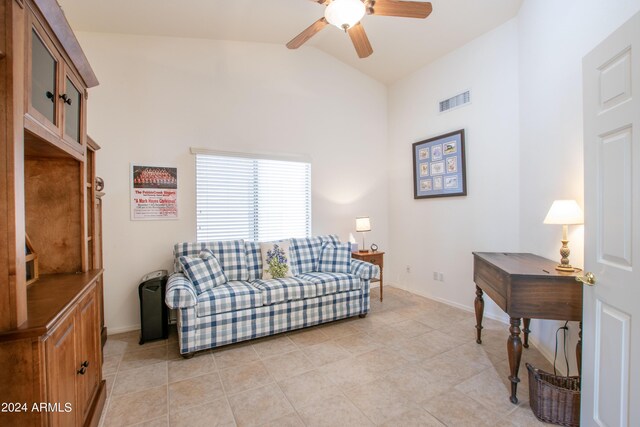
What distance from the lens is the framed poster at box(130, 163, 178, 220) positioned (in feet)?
10.6

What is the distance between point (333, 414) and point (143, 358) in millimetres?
1800

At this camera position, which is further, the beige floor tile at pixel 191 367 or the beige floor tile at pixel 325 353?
the beige floor tile at pixel 325 353

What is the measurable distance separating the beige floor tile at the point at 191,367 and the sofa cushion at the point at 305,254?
137 cm

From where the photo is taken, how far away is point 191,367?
2461 mm

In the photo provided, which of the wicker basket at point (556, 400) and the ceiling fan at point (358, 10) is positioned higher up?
the ceiling fan at point (358, 10)

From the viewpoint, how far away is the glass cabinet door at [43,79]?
1180 mm

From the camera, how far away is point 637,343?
1229 millimetres

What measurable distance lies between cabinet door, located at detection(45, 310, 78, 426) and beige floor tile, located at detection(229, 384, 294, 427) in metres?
0.87

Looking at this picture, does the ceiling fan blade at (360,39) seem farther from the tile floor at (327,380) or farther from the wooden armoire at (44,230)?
the tile floor at (327,380)

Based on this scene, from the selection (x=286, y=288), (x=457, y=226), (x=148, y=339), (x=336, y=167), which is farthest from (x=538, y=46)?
(x=148, y=339)

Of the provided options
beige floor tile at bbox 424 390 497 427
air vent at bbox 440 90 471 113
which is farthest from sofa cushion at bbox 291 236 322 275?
air vent at bbox 440 90 471 113

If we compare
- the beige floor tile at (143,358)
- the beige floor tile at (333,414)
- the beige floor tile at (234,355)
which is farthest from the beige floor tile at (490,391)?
the beige floor tile at (143,358)

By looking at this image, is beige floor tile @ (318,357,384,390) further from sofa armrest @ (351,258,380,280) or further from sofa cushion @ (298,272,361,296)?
sofa armrest @ (351,258,380,280)

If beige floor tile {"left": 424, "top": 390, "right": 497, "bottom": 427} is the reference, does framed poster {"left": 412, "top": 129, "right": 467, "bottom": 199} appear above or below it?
above
